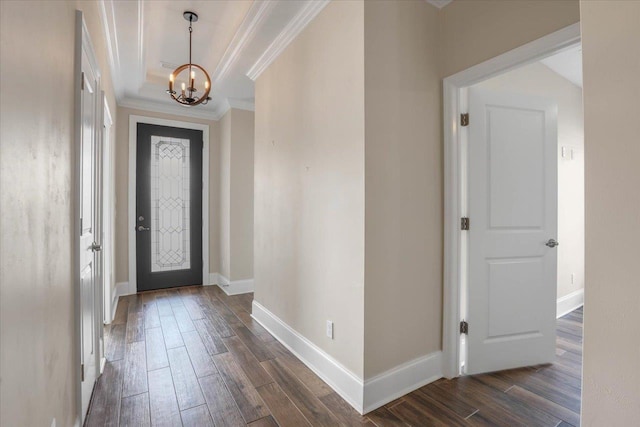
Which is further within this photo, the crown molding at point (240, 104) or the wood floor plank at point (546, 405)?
the crown molding at point (240, 104)

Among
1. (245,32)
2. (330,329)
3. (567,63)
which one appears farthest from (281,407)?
(567,63)

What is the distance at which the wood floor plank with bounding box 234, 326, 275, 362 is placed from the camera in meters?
2.59

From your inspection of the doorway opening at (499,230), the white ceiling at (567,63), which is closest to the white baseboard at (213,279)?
the doorway opening at (499,230)

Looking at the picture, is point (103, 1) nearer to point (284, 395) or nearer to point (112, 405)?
point (112, 405)

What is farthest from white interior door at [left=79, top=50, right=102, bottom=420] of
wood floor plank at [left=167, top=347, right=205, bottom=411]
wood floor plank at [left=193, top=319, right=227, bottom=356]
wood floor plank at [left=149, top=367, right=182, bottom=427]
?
wood floor plank at [left=193, top=319, right=227, bottom=356]

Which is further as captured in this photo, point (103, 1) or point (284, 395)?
point (103, 1)

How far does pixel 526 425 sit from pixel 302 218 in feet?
6.34

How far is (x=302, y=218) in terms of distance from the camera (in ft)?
8.49

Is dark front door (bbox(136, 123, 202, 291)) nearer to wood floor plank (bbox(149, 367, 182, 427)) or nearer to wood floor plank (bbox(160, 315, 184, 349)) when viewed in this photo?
wood floor plank (bbox(160, 315, 184, 349))

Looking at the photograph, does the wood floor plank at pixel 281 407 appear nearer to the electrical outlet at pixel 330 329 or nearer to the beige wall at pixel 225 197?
the electrical outlet at pixel 330 329

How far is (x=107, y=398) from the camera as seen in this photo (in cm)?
198

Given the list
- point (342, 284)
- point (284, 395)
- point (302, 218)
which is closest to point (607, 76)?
point (342, 284)

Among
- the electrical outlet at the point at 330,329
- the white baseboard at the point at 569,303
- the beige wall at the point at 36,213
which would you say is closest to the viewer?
the beige wall at the point at 36,213

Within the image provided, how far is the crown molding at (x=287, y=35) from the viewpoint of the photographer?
91.4 inches
